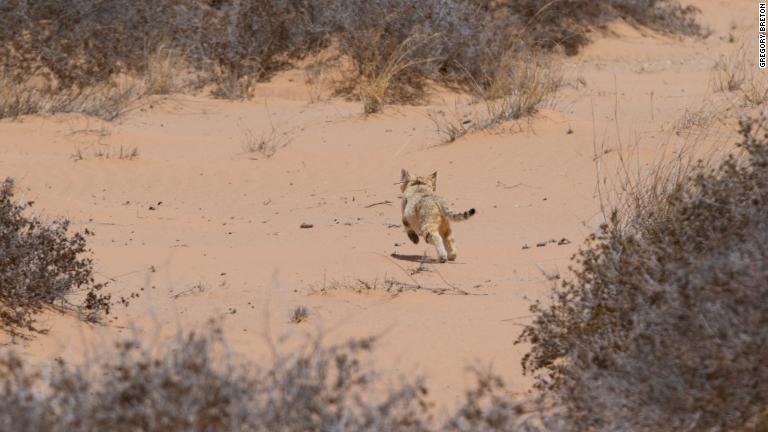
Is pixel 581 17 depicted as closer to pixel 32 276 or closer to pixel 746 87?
pixel 746 87

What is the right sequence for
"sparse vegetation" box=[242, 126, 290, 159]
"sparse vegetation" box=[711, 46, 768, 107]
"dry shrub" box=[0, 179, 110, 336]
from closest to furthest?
"dry shrub" box=[0, 179, 110, 336], "sparse vegetation" box=[711, 46, 768, 107], "sparse vegetation" box=[242, 126, 290, 159]

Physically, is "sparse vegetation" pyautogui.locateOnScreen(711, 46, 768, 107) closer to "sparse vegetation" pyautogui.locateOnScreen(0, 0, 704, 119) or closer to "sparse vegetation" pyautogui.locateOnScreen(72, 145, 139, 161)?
"sparse vegetation" pyautogui.locateOnScreen(0, 0, 704, 119)

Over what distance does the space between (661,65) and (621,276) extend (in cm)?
1645

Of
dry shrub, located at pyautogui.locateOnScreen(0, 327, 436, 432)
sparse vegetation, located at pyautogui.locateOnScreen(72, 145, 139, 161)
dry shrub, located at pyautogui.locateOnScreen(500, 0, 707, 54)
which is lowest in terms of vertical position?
dry shrub, located at pyautogui.locateOnScreen(0, 327, 436, 432)

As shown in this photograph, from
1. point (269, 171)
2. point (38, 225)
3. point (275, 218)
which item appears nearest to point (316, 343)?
point (38, 225)

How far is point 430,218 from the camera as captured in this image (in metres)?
8.69

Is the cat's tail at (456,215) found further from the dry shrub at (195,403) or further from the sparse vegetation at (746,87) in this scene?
the sparse vegetation at (746,87)

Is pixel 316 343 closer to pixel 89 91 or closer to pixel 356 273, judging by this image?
pixel 356 273

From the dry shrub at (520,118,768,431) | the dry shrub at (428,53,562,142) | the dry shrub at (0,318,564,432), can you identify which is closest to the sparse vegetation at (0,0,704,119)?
the dry shrub at (428,53,562,142)

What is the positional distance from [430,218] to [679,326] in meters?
4.57

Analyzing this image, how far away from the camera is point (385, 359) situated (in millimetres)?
6168

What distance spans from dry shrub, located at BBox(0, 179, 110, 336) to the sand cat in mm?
2505

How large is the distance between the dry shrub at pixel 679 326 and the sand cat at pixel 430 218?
10.2 ft

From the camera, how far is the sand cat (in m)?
8.67
